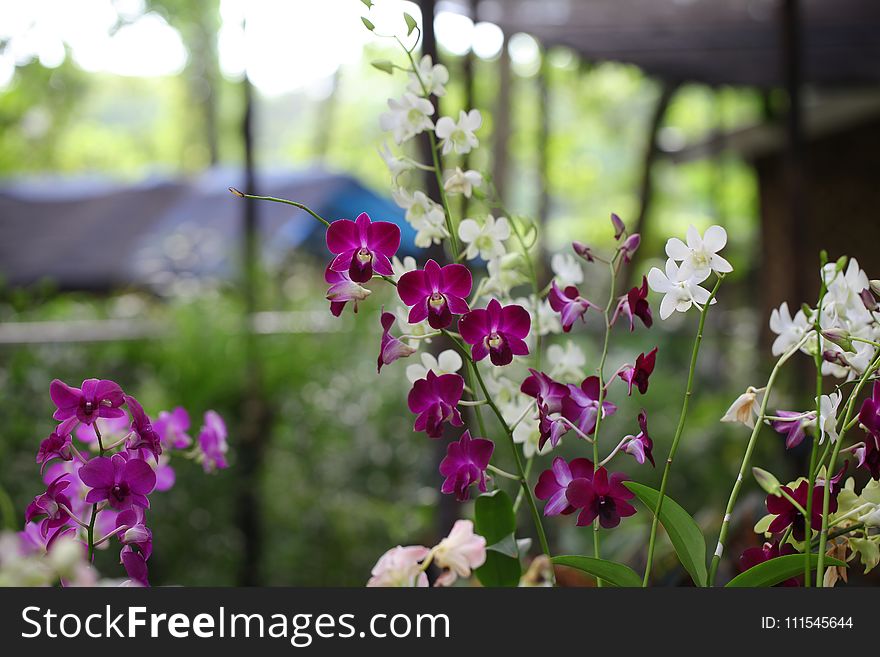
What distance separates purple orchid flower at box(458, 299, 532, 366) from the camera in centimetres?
60

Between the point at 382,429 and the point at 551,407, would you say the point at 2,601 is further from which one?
the point at 382,429

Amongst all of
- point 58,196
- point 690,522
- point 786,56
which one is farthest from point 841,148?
point 58,196

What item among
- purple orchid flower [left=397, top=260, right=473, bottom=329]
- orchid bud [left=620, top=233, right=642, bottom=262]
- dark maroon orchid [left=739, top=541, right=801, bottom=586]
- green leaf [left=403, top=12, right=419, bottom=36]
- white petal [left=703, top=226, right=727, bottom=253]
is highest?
green leaf [left=403, top=12, right=419, bottom=36]

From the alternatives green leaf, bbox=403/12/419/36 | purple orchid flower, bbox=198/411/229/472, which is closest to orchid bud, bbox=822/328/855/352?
green leaf, bbox=403/12/419/36

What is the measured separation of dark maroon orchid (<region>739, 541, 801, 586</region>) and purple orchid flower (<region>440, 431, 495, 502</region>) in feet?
0.63

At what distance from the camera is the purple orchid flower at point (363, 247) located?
1.94 feet

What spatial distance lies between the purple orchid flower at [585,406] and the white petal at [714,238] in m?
0.12

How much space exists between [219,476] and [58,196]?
24.7ft

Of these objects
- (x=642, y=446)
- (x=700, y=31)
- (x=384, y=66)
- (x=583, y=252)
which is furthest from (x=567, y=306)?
(x=700, y=31)

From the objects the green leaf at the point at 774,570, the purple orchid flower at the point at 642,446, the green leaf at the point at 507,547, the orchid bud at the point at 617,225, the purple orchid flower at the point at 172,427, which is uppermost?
the orchid bud at the point at 617,225

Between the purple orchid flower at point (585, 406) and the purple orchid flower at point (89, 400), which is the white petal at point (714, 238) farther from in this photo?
the purple orchid flower at point (89, 400)

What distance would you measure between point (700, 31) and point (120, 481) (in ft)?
13.1

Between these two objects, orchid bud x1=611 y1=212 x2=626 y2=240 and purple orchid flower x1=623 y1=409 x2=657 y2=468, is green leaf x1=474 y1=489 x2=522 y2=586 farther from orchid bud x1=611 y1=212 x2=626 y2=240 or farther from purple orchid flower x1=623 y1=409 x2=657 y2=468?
orchid bud x1=611 y1=212 x2=626 y2=240

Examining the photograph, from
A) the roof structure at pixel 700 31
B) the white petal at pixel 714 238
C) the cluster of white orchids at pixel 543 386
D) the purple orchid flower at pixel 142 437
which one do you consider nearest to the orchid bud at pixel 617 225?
the cluster of white orchids at pixel 543 386
